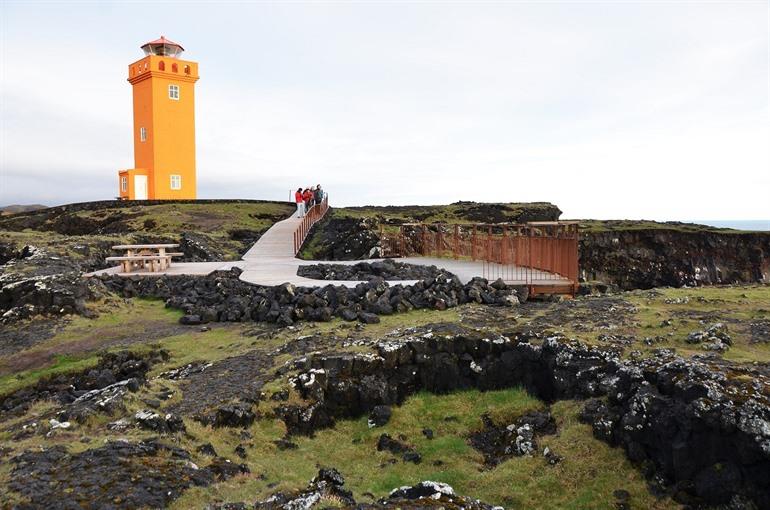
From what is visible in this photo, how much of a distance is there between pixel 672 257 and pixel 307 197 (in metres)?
23.8

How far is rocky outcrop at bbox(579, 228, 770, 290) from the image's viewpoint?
111 feet

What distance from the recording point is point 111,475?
5.81 meters

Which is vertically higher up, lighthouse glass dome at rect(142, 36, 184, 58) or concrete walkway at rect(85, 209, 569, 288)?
lighthouse glass dome at rect(142, 36, 184, 58)

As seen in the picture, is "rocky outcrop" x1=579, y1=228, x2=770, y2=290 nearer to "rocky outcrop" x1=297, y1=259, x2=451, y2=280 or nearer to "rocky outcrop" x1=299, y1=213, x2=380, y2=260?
"rocky outcrop" x1=299, y1=213, x2=380, y2=260

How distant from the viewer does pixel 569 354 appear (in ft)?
30.8

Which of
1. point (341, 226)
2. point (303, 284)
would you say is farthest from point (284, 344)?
point (341, 226)

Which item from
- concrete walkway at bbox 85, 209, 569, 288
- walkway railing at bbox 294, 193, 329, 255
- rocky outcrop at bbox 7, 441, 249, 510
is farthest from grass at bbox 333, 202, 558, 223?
rocky outcrop at bbox 7, 441, 249, 510

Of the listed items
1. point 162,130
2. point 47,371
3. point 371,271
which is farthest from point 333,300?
point 162,130

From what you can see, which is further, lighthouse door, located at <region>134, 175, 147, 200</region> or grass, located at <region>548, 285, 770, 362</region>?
lighthouse door, located at <region>134, 175, 147, 200</region>

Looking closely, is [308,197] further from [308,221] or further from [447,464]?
[447,464]

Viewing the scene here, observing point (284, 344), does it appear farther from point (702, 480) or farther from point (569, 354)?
point (702, 480)

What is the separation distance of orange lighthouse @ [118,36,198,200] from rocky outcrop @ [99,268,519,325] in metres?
38.0

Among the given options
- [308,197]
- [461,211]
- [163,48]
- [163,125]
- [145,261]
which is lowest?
[145,261]

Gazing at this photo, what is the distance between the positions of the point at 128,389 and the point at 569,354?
7.10m
